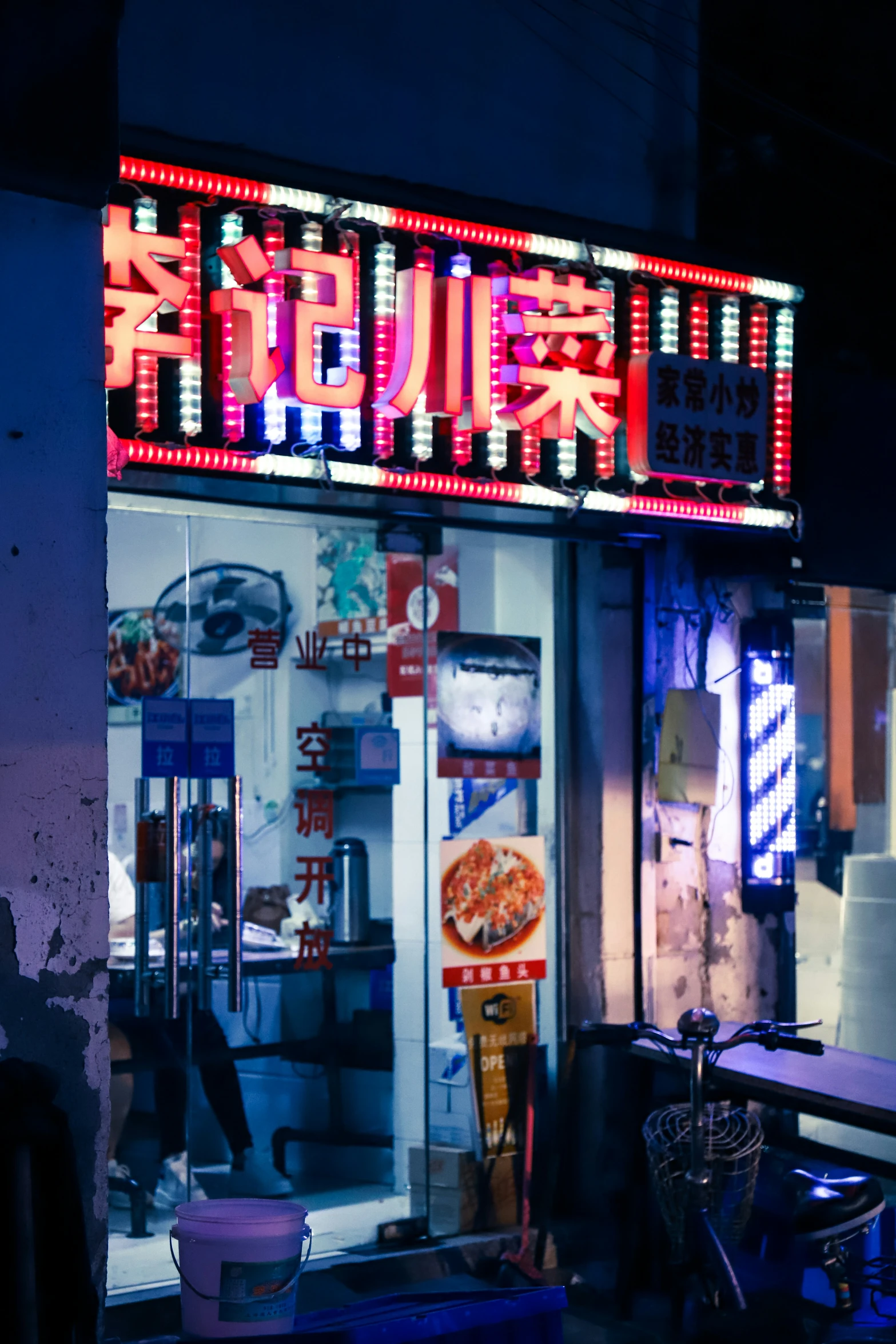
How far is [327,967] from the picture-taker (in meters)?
7.09

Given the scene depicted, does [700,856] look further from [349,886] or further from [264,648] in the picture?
[264,648]

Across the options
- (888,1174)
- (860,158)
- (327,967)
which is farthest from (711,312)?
(888,1174)

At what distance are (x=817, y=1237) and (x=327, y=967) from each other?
2658 millimetres

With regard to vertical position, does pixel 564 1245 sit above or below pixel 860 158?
below

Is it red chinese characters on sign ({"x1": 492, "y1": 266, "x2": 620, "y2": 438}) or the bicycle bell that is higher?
red chinese characters on sign ({"x1": 492, "y1": 266, "x2": 620, "y2": 438})

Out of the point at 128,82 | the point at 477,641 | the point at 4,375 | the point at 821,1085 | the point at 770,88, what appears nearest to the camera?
the point at 4,375

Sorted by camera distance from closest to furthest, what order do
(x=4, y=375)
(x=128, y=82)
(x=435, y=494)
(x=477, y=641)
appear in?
1. (x=4, y=375)
2. (x=128, y=82)
3. (x=435, y=494)
4. (x=477, y=641)

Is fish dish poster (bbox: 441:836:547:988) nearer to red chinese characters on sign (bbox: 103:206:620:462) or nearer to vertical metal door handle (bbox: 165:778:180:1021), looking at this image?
vertical metal door handle (bbox: 165:778:180:1021)

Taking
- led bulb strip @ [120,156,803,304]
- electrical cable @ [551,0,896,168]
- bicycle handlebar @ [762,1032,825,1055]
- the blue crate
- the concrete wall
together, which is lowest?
Answer: the blue crate

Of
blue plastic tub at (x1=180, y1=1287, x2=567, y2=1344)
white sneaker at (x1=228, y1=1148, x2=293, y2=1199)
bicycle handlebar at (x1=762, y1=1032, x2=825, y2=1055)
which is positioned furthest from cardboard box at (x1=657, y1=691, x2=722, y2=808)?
blue plastic tub at (x1=180, y1=1287, x2=567, y2=1344)

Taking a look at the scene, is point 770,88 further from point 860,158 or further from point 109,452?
point 109,452

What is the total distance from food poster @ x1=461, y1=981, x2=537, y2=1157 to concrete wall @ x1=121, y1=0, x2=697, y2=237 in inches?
153

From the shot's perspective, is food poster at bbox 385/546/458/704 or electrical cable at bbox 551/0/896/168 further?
electrical cable at bbox 551/0/896/168

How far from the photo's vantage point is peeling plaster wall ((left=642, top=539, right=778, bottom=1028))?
774 centimetres
